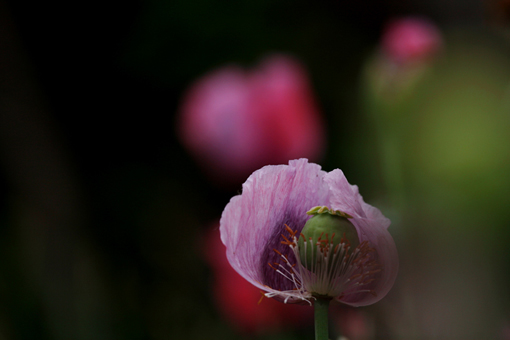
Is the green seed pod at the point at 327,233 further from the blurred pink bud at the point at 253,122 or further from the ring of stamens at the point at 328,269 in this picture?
the blurred pink bud at the point at 253,122

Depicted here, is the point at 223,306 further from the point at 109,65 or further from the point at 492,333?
the point at 109,65

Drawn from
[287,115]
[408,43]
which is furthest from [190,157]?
[408,43]

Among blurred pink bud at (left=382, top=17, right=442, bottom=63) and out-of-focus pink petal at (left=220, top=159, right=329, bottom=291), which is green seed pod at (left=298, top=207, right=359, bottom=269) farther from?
blurred pink bud at (left=382, top=17, right=442, bottom=63)

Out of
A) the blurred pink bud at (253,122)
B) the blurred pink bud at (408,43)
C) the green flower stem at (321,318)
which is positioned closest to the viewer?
the green flower stem at (321,318)

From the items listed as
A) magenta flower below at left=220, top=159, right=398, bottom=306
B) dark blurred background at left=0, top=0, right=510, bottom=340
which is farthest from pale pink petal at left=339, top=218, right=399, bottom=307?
dark blurred background at left=0, top=0, right=510, bottom=340

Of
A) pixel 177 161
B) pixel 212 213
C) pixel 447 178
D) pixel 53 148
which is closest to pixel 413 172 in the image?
pixel 447 178

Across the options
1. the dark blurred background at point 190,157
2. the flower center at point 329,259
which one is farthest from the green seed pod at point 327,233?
the dark blurred background at point 190,157

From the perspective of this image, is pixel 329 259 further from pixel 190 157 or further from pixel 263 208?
pixel 190 157
